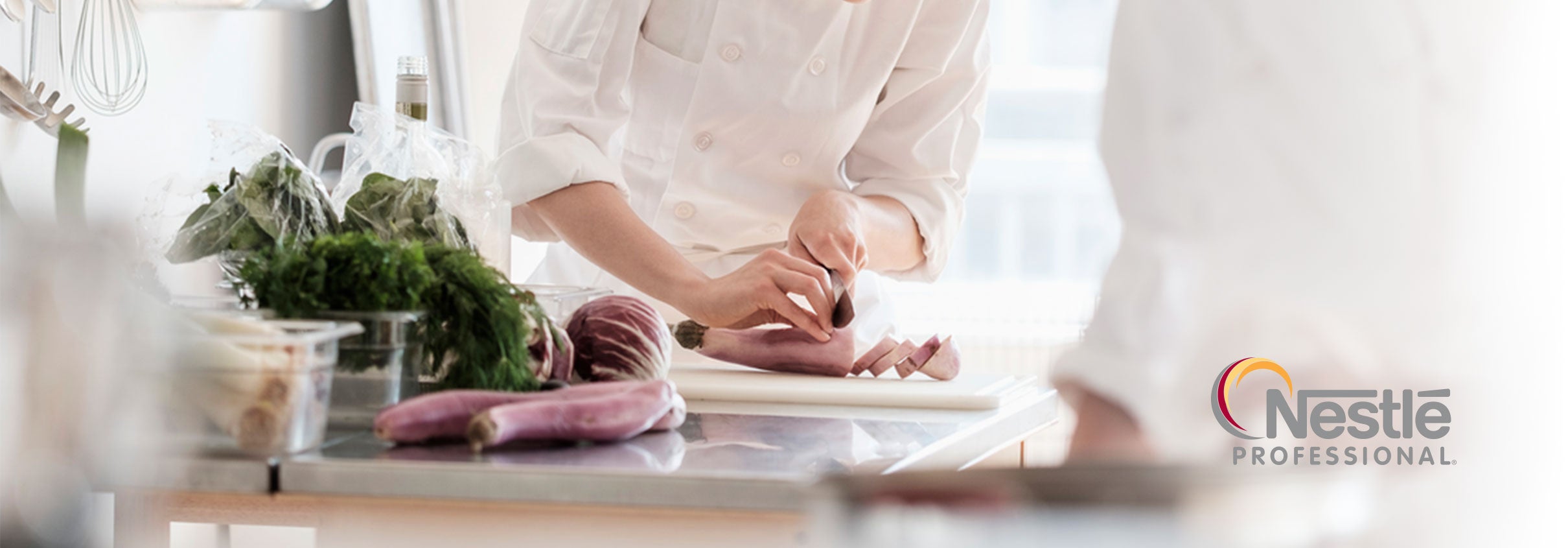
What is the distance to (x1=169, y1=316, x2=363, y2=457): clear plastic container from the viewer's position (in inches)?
25.5

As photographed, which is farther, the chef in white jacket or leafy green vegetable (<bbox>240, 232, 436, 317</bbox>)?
the chef in white jacket

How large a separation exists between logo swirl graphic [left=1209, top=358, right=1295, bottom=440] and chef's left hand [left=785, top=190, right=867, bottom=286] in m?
0.61

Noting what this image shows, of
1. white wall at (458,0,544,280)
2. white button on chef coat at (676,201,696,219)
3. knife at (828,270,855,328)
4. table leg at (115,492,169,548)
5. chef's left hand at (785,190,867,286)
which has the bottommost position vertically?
table leg at (115,492,169,548)

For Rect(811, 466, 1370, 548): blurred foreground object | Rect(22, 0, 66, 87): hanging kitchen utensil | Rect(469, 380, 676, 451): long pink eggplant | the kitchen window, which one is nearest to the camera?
Rect(811, 466, 1370, 548): blurred foreground object

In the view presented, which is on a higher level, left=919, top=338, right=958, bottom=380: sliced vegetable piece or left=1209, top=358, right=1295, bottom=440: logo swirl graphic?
left=1209, top=358, right=1295, bottom=440: logo swirl graphic

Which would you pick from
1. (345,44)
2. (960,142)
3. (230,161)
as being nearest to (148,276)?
(230,161)

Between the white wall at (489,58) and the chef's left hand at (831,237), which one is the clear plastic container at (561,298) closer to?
the chef's left hand at (831,237)

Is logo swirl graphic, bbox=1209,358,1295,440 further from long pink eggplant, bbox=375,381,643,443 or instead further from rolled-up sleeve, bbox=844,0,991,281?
rolled-up sleeve, bbox=844,0,991,281

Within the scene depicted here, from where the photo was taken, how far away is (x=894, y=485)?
41cm

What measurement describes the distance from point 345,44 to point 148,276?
172 cm

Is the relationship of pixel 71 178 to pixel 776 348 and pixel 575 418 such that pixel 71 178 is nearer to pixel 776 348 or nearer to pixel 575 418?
pixel 575 418

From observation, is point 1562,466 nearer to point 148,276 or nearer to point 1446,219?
point 1446,219

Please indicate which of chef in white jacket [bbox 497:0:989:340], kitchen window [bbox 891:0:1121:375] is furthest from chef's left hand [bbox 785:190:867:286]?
kitchen window [bbox 891:0:1121:375]

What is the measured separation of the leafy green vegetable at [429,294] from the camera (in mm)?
741
